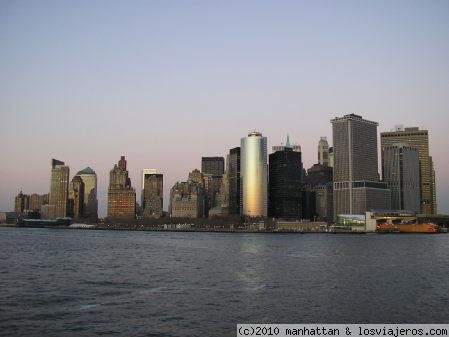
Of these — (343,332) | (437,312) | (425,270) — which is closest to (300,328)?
(343,332)

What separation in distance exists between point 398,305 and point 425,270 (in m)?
31.8

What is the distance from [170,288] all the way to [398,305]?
21.5 m

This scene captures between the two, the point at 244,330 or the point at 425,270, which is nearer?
the point at 244,330

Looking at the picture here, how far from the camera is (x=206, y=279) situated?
58781 mm

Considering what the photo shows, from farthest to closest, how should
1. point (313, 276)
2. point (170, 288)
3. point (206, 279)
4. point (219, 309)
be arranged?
point (313, 276) → point (206, 279) → point (170, 288) → point (219, 309)

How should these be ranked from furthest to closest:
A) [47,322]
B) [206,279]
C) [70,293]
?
[206,279] < [70,293] < [47,322]

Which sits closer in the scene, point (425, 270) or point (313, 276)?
point (313, 276)

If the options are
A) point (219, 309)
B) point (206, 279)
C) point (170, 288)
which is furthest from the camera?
point (206, 279)

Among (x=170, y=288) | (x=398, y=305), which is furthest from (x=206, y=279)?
(x=398, y=305)

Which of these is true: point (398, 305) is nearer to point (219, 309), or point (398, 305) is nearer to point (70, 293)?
point (219, 309)

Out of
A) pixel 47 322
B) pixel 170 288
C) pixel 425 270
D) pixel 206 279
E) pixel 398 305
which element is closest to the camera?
pixel 47 322

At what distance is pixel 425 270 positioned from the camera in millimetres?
73062

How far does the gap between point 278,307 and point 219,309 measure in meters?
5.00

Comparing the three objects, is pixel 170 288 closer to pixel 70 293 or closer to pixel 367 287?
pixel 70 293
